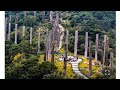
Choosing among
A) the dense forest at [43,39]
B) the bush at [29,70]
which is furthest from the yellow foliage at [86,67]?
the bush at [29,70]

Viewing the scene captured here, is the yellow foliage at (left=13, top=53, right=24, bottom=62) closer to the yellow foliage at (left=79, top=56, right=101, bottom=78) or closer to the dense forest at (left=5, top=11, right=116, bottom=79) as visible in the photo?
the dense forest at (left=5, top=11, right=116, bottom=79)

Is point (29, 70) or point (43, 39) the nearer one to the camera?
point (29, 70)

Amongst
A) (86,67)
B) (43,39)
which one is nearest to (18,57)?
(43,39)

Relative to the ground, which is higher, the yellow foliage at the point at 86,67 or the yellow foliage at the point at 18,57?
the yellow foliage at the point at 18,57

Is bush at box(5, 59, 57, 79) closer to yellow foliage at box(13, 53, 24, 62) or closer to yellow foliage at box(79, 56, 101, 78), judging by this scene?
yellow foliage at box(13, 53, 24, 62)

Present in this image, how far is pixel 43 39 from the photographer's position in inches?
235

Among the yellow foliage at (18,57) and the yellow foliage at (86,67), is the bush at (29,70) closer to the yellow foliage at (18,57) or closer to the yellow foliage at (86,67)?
the yellow foliage at (18,57)

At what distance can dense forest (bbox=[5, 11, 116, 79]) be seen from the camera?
5.83m

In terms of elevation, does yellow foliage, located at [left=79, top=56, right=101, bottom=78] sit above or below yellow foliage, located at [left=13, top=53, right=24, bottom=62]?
below

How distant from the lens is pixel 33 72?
5.82 m

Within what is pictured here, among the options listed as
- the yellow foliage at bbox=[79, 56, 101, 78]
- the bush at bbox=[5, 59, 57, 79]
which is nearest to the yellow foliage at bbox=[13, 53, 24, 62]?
the bush at bbox=[5, 59, 57, 79]

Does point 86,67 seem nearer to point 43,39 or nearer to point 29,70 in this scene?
point 43,39

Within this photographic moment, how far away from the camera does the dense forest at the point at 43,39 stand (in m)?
5.83
